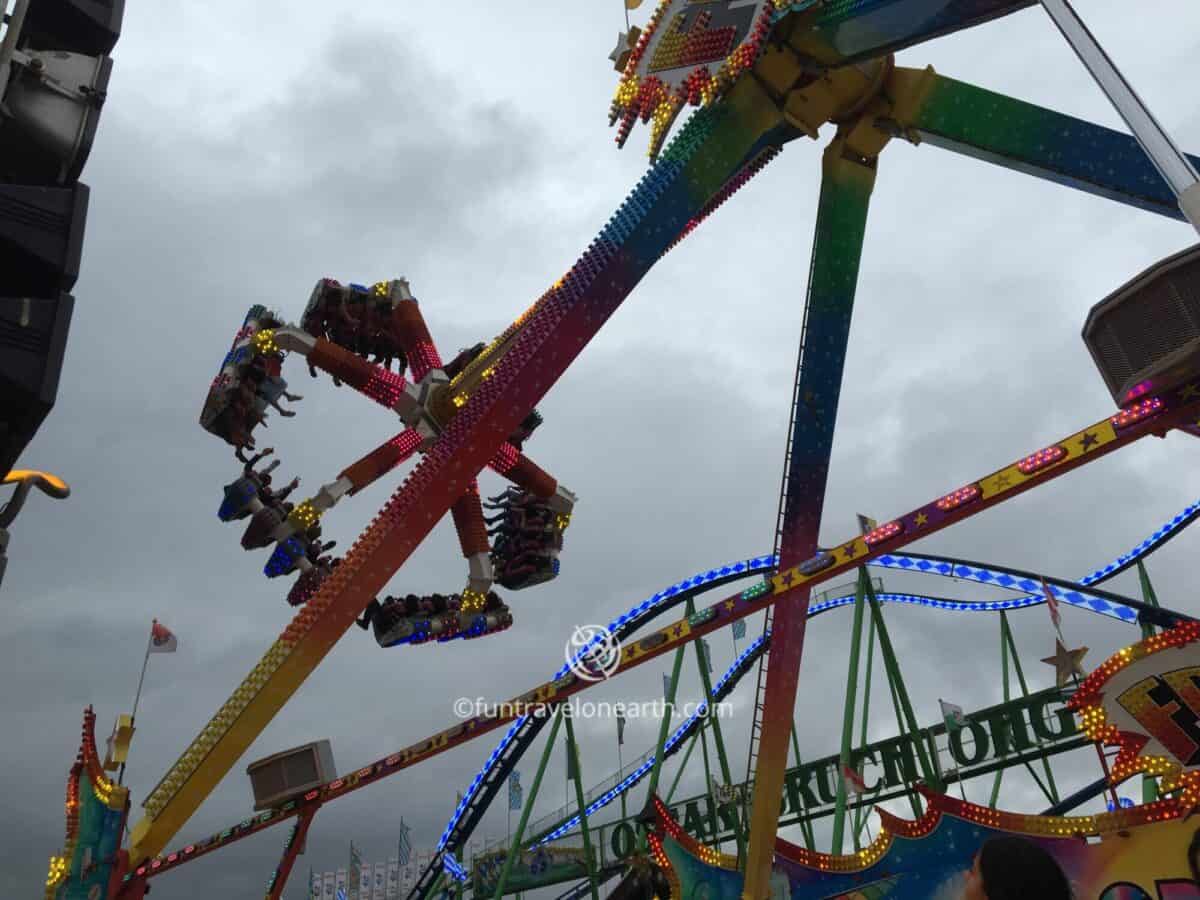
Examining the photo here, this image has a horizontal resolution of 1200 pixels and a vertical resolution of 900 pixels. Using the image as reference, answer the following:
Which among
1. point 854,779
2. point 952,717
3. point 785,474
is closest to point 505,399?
point 785,474

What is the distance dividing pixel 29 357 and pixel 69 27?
2.68m

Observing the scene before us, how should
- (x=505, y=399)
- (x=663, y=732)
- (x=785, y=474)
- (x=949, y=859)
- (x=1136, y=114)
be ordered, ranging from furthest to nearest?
(x=663, y=732) < (x=785, y=474) < (x=505, y=399) < (x=949, y=859) < (x=1136, y=114)

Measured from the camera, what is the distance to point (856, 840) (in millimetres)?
19656

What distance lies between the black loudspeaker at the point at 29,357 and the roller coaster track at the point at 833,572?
7543mm

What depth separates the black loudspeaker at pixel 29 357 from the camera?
4082 mm

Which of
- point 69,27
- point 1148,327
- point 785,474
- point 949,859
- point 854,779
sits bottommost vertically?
point 949,859

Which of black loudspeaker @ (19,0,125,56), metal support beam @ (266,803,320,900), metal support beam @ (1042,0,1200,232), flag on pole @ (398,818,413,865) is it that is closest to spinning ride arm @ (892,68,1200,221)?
metal support beam @ (1042,0,1200,232)

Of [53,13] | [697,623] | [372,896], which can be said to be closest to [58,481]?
[53,13]

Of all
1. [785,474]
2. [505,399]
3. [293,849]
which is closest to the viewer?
[505,399]

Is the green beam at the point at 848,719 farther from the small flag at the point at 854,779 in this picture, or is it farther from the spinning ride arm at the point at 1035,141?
the spinning ride arm at the point at 1035,141

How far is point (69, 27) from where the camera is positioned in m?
5.68

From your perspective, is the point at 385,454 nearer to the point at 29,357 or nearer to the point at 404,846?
the point at 29,357

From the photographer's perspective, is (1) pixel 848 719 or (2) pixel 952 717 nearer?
(1) pixel 848 719

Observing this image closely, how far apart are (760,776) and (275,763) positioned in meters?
6.97
